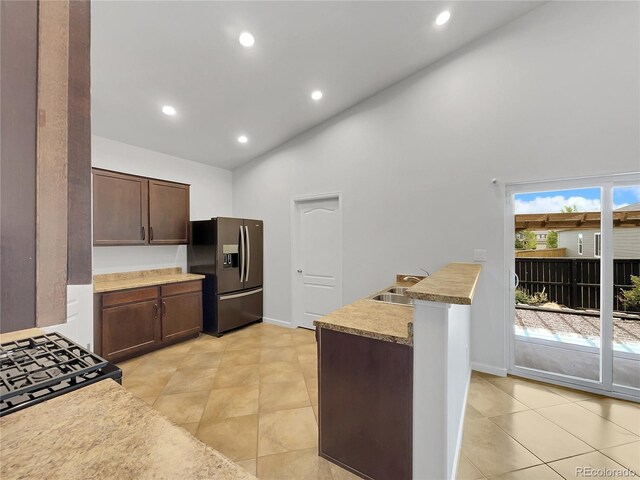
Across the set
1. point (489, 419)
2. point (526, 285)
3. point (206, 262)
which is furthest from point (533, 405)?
point (206, 262)

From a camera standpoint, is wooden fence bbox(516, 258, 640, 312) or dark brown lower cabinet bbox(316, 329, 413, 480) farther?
wooden fence bbox(516, 258, 640, 312)

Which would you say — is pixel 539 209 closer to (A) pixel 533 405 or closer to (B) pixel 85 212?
(A) pixel 533 405

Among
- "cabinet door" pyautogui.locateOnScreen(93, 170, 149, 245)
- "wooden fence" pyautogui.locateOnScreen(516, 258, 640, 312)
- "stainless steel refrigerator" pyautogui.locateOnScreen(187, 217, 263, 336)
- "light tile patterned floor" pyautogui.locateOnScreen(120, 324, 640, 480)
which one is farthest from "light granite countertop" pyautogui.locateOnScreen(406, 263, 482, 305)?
"cabinet door" pyautogui.locateOnScreen(93, 170, 149, 245)

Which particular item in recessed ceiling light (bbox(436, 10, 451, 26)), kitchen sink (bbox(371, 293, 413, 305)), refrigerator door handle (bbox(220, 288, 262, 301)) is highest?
recessed ceiling light (bbox(436, 10, 451, 26))

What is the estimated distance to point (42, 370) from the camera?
829 millimetres

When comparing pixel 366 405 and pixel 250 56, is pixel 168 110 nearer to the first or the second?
pixel 250 56

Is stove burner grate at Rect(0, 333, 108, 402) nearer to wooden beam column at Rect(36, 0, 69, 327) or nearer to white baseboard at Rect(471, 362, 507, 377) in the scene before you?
wooden beam column at Rect(36, 0, 69, 327)

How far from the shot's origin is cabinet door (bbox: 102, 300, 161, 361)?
291cm

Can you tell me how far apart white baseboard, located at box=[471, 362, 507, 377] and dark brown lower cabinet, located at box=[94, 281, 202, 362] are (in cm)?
349

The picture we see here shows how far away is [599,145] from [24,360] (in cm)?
394

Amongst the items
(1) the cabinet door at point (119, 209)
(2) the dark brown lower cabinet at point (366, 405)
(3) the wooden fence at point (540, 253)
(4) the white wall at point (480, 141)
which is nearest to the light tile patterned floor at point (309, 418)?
(2) the dark brown lower cabinet at point (366, 405)

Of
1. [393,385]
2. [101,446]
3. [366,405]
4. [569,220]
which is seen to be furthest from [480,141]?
[101,446]

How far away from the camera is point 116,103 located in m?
2.81

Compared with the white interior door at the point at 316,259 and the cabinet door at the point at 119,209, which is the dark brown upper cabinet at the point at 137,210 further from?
the white interior door at the point at 316,259
